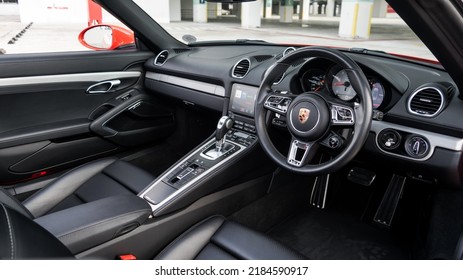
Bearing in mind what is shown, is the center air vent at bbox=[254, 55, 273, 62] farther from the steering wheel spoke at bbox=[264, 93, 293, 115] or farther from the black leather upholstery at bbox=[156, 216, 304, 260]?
the black leather upholstery at bbox=[156, 216, 304, 260]

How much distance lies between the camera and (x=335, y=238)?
2.31 metres

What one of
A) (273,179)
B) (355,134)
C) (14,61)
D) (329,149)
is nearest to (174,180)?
(273,179)

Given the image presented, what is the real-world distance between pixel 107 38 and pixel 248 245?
2117mm

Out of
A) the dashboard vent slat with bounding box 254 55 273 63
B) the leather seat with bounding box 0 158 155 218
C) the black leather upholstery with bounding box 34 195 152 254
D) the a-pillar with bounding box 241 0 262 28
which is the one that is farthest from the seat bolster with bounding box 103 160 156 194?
the a-pillar with bounding box 241 0 262 28

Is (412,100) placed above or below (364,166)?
above

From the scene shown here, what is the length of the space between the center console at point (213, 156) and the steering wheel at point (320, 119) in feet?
1.31

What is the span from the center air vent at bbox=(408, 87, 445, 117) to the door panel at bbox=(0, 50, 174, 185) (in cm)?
189

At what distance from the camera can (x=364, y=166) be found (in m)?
2.25

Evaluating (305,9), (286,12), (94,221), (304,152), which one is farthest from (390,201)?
(305,9)

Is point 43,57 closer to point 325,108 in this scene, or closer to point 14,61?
point 14,61

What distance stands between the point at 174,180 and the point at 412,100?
1175mm

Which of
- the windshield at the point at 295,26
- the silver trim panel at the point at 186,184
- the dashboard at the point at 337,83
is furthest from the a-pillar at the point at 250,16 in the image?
the dashboard at the point at 337,83

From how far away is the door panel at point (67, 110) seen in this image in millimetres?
2338

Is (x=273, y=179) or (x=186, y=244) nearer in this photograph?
(x=186, y=244)
